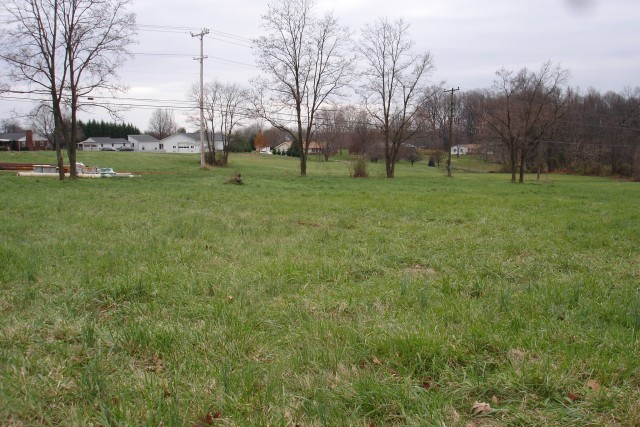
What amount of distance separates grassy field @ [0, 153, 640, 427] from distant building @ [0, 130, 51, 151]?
289 ft

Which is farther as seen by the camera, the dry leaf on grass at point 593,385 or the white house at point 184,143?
the white house at point 184,143

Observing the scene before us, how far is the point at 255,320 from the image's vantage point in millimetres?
3764

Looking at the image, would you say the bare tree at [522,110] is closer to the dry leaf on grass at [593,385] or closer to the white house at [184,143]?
the dry leaf on grass at [593,385]

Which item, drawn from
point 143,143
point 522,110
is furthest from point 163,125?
point 522,110

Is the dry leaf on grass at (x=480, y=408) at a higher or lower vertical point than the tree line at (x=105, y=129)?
lower

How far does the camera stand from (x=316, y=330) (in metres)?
3.56

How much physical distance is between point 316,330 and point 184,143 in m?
104

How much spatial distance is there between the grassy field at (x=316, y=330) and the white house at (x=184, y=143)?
96183 mm

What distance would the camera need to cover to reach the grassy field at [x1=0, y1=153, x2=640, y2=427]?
2500mm

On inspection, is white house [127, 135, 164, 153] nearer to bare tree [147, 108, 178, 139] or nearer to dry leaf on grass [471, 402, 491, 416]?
bare tree [147, 108, 178, 139]

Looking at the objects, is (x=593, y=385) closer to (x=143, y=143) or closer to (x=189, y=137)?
(x=189, y=137)

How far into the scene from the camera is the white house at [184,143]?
328 ft

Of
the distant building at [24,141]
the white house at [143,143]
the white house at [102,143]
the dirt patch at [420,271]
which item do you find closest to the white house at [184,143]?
the white house at [143,143]

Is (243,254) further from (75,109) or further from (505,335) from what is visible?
(75,109)
